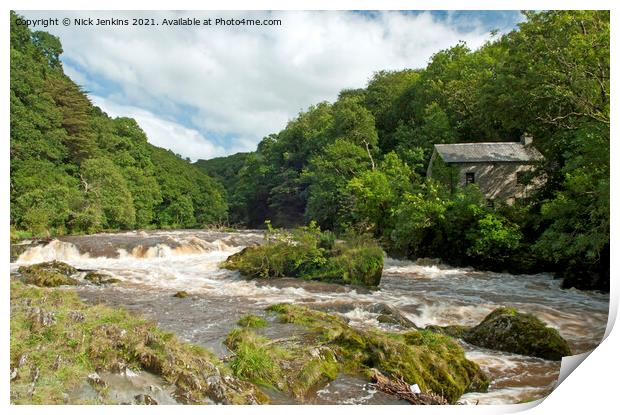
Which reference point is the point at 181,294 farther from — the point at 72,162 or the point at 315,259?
Result: the point at 315,259

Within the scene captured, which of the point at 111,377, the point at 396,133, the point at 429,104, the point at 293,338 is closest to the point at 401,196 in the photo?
the point at 396,133

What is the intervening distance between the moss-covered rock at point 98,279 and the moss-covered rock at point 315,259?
2.58 metres

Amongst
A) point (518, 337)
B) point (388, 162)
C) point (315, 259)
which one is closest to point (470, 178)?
point (388, 162)

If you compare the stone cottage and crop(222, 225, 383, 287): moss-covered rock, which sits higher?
the stone cottage

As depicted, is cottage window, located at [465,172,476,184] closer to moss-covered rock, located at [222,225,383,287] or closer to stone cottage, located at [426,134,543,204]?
stone cottage, located at [426,134,543,204]

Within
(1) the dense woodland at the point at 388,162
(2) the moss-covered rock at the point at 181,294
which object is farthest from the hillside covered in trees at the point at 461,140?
(2) the moss-covered rock at the point at 181,294

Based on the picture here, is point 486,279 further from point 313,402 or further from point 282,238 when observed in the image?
point 313,402

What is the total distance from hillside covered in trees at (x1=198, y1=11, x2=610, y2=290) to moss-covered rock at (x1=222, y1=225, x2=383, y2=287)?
16.2 inches

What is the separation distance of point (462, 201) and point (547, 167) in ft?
7.62

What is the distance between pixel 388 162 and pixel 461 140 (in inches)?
84.4

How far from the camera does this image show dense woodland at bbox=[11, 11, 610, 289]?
606 centimetres

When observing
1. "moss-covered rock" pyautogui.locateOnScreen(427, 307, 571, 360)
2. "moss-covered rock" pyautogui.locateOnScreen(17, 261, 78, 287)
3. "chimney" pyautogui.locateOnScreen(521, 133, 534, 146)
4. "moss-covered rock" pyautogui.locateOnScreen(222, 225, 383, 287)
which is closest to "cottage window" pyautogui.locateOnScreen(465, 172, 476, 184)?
"chimney" pyautogui.locateOnScreen(521, 133, 534, 146)

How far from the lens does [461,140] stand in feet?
30.8

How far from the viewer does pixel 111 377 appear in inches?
144
